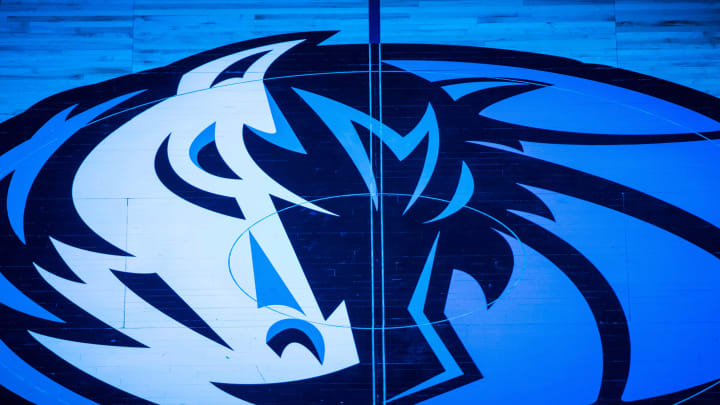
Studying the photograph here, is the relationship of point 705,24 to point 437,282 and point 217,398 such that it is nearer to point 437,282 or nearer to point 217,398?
point 437,282

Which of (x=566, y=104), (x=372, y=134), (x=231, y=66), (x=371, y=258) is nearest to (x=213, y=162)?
(x=231, y=66)

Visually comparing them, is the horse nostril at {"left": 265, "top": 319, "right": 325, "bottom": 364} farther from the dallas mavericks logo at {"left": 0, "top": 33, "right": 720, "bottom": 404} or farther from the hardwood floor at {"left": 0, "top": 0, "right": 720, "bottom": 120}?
the hardwood floor at {"left": 0, "top": 0, "right": 720, "bottom": 120}

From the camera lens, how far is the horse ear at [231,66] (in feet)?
10.1

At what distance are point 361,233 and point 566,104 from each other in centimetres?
144

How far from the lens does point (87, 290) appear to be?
2.96 meters

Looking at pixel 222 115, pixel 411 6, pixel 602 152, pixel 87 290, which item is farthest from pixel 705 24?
pixel 87 290

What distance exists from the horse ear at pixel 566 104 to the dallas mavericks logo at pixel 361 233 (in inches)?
0.5

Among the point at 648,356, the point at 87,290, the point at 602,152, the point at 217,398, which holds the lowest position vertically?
the point at 217,398

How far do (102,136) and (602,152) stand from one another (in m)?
2.96

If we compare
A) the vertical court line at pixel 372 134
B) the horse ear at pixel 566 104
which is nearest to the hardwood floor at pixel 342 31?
the vertical court line at pixel 372 134

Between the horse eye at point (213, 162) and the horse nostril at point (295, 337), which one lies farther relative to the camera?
the horse eye at point (213, 162)

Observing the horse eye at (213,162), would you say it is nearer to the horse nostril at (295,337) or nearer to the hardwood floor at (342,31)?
the hardwood floor at (342,31)

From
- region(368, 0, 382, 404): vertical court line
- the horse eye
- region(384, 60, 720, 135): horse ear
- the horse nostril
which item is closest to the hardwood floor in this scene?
region(368, 0, 382, 404): vertical court line

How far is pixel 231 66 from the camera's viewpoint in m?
3.10
